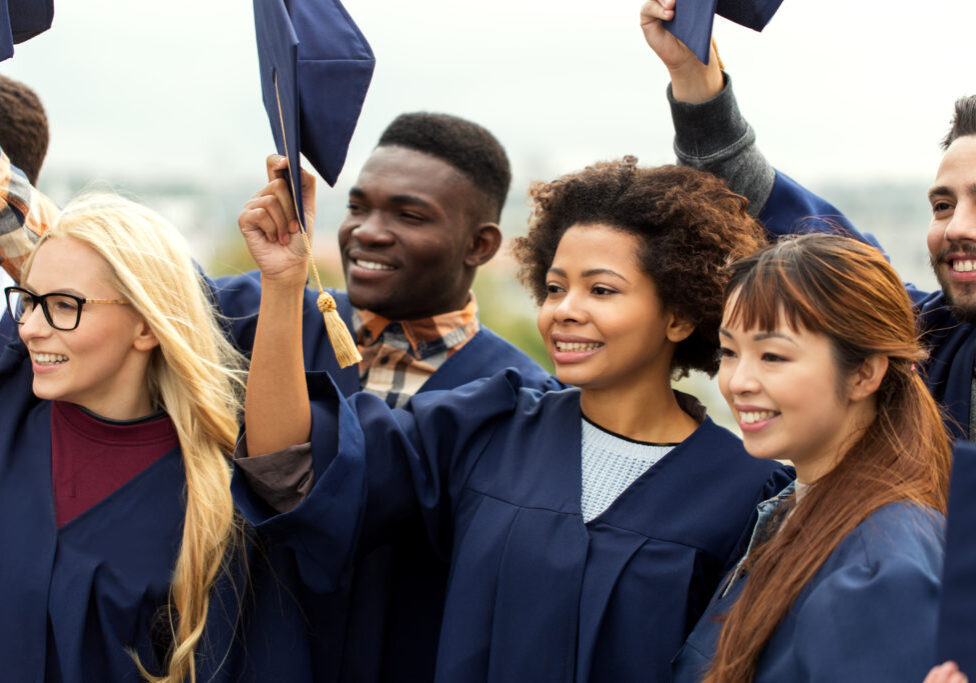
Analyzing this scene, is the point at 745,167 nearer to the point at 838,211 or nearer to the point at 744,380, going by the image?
the point at 838,211

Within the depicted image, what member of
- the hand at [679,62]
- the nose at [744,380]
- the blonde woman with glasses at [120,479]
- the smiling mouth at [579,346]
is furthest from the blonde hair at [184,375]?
the hand at [679,62]

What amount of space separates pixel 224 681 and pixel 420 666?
0.57 metres

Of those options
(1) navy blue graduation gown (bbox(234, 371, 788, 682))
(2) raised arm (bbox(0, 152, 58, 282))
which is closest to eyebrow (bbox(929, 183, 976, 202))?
(1) navy blue graduation gown (bbox(234, 371, 788, 682))

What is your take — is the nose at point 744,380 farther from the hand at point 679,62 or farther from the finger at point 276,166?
the finger at point 276,166

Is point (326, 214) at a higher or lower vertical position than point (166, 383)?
lower

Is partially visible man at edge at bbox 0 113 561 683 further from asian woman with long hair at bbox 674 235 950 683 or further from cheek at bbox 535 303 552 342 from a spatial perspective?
asian woman with long hair at bbox 674 235 950 683

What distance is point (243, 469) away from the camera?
2.29 m

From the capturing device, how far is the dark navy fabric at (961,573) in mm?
1427

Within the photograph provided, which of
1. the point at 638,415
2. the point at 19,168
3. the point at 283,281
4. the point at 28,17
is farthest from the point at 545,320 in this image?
the point at 19,168

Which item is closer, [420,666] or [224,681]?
[224,681]

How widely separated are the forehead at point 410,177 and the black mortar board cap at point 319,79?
1041 mm

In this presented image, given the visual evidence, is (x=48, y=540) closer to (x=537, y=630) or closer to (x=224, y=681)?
(x=224, y=681)

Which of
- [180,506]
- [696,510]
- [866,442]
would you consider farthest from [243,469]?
[866,442]

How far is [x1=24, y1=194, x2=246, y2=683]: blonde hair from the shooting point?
2.31 metres
